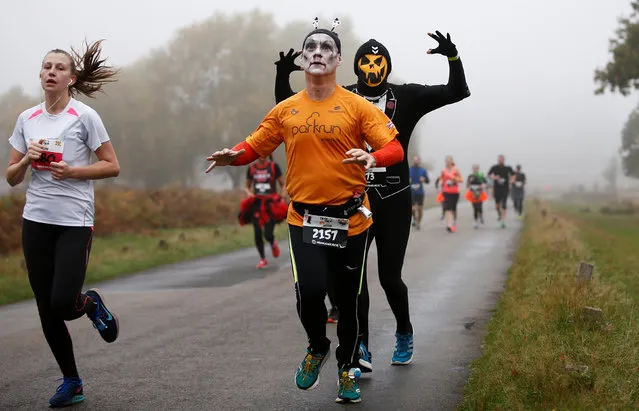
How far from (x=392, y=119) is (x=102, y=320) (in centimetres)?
244

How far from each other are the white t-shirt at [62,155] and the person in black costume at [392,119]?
1444 mm

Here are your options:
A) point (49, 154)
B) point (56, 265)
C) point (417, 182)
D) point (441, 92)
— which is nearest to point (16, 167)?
point (49, 154)

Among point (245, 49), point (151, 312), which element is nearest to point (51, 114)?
point (151, 312)

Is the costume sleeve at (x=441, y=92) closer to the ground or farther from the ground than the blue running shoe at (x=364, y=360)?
farther from the ground

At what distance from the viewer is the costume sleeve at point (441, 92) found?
6.17 meters

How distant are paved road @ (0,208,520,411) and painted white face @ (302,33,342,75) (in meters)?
2.09

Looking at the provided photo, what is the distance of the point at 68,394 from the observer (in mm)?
5578

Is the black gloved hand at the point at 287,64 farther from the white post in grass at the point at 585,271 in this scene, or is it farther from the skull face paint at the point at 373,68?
the white post in grass at the point at 585,271

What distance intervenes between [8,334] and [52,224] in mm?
3504

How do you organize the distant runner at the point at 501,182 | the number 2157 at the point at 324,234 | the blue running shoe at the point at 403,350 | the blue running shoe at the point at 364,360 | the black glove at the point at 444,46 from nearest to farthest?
the number 2157 at the point at 324,234
the black glove at the point at 444,46
the blue running shoe at the point at 364,360
the blue running shoe at the point at 403,350
the distant runner at the point at 501,182

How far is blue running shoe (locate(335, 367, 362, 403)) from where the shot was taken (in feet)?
18.2

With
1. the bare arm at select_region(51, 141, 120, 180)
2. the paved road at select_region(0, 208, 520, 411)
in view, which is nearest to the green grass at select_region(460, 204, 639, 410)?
the paved road at select_region(0, 208, 520, 411)


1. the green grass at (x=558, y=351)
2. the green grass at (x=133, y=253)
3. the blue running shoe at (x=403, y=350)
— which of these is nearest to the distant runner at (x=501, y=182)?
the green grass at (x=133, y=253)

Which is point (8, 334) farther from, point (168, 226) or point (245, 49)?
point (245, 49)
